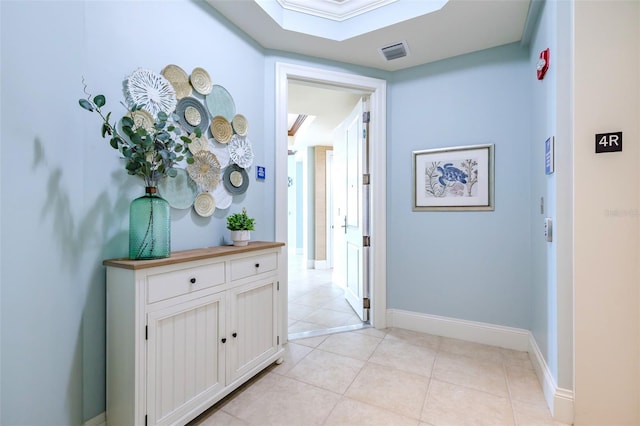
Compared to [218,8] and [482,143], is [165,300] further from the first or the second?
[482,143]

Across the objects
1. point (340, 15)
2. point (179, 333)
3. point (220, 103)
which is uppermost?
point (340, 15)

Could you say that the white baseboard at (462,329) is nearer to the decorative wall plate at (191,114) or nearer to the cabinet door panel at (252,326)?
the cabinet door panel at (252,326)

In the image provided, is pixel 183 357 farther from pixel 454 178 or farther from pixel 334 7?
pixel 334 7

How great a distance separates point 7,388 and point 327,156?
5.44 m

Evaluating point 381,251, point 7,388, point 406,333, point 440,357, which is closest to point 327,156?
point 381,251

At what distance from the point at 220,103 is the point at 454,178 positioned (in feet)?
6.61

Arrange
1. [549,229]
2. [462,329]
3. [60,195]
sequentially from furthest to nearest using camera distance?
[462,329], [549,229], [60,195]

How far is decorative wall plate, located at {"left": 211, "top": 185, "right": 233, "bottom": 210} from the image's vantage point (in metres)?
2.02

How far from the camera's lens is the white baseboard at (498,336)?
1.54 meters

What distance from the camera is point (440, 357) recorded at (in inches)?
89.2

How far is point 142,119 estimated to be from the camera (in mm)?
1553

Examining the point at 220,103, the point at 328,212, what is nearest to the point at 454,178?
the point at 220,103

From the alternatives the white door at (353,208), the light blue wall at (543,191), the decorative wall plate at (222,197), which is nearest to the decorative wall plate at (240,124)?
the decorative wall plate at (222,197)

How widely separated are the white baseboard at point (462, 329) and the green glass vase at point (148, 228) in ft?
7.22
